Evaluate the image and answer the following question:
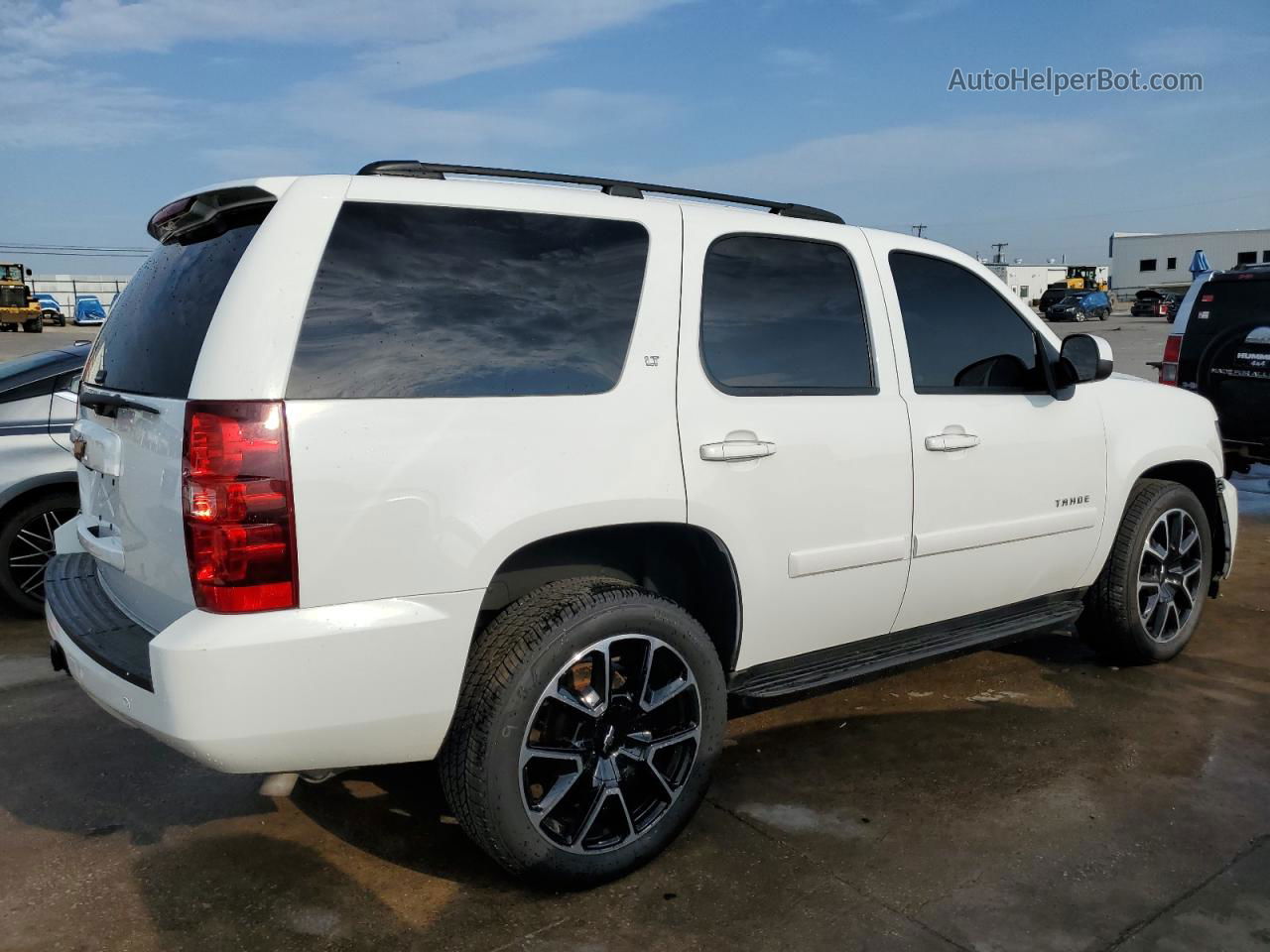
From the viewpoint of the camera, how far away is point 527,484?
2607 mm

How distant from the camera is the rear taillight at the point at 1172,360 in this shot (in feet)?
25.8

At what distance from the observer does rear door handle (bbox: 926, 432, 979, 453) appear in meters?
3.47

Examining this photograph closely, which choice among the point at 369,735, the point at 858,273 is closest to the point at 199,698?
the point at 369,735

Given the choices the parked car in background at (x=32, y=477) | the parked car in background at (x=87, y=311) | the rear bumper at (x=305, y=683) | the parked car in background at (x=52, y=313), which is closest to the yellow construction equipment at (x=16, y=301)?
the parked car in background at (x=52, y=313)

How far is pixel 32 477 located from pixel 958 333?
4585 millimetres

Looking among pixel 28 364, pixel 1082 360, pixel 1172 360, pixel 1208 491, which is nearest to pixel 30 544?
pixel 28 364

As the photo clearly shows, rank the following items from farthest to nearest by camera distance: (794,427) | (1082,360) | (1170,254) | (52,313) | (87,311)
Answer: (1170,254), (87,311), (52,313), (1082,360), (794,427)

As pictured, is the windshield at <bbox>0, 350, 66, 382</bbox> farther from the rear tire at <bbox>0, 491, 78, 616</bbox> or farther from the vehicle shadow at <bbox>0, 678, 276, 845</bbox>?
the vehicle shadow at <bbox>0, 678, 276, 845</bbox>

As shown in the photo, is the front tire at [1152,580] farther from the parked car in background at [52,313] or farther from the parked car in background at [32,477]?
the parked car in background at [52,313]

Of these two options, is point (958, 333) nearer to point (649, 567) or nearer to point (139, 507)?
point (649, 567)

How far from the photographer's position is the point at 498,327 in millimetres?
2682

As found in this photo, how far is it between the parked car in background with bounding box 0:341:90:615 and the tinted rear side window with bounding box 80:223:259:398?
2550mm

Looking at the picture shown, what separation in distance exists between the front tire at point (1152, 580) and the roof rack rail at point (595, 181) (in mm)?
1895

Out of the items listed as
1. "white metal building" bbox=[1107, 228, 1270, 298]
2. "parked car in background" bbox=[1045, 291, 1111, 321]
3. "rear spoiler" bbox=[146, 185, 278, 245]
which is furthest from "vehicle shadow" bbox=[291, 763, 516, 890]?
"white metal building" bbox=[1107, 228, 1270, 298]
